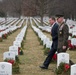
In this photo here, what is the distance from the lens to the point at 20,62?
1305 centimetres

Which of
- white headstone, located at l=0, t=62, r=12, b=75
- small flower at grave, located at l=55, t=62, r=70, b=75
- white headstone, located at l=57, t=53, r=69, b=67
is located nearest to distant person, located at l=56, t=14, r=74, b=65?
white headstone, located at l=57, t=53, r=69, b=67

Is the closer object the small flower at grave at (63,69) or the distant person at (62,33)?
the small flower at grave at (63,69)

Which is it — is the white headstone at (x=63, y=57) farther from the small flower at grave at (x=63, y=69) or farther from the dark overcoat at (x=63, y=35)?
the dark overcoat at (x=63, y=35)

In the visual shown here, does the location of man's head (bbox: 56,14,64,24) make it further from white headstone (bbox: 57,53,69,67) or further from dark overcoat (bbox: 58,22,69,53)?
white headstone (bbox: 57,53,69,67)


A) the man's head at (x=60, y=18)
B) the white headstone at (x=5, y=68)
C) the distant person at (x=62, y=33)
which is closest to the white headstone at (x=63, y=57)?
the distant person at (x=62, y=33)

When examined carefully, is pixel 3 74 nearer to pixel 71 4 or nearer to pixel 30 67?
pixel 30 67

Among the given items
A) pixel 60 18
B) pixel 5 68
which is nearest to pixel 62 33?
pixel 60 18

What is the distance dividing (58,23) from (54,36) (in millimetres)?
598

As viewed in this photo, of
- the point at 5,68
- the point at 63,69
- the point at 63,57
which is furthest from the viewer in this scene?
the point at 63,57

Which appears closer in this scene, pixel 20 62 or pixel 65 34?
pixel 65 34

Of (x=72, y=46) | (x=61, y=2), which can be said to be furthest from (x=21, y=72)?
(x=61, y=2)

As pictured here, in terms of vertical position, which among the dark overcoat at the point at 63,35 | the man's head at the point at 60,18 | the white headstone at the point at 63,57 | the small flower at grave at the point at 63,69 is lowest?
the small flower at grave at the point at 63,69

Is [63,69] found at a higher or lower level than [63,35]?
lower

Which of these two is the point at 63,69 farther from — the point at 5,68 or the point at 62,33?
the point at 5,68
